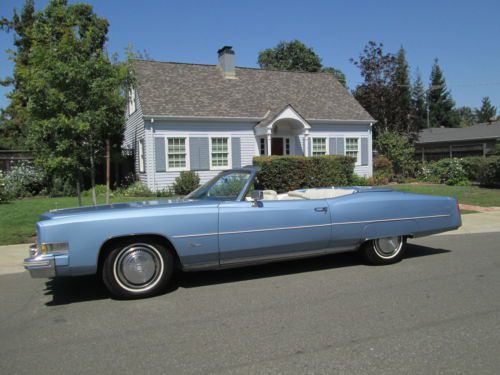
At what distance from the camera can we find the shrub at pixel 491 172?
728 inches

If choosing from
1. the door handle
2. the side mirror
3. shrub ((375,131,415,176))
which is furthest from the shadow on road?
shrub ((375,131,415,176))

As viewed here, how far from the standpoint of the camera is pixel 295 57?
4659cm

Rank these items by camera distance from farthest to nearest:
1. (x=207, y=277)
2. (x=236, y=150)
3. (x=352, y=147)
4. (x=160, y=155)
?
(x=352, y=147)
(x=236, y=150)
(x=160, y=155)
(x=207, y=277)

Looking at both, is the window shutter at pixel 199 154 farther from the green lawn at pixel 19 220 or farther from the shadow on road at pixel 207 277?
the shadow on road at pixel 207 277

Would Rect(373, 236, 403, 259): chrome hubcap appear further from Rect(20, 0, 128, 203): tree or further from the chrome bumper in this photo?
Rect(20, 0, 128, 203): tree

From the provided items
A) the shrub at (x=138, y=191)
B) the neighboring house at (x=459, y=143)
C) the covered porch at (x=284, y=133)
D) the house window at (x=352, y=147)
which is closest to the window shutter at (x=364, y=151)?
the house window at (x=352, y=147)

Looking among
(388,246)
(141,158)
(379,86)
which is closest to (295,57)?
(379,86)

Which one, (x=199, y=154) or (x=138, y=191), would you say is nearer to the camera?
(x=138, y=191)

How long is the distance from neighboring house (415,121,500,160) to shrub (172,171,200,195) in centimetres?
1855

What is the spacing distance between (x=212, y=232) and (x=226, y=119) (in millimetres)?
15351

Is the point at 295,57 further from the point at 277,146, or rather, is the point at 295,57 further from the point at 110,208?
the point at 110,208

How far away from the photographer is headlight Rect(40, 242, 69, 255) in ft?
15.5

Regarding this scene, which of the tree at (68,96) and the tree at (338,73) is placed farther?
the tree at (338,73)

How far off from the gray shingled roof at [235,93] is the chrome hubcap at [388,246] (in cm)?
1411
